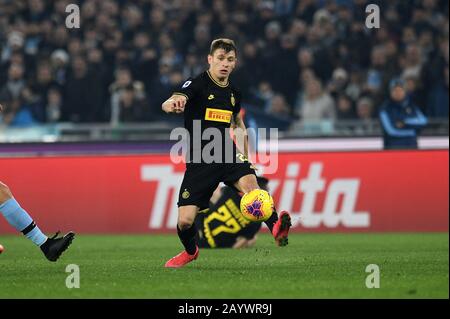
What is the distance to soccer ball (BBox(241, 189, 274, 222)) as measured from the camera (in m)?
9.94

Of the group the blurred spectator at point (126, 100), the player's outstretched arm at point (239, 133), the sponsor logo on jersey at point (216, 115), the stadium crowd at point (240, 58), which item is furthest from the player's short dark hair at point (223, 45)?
the blurred spectator at point (126, 100)

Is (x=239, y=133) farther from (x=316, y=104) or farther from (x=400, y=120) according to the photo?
(x=316, y=104)

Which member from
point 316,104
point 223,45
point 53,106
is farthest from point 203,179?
point 53,106

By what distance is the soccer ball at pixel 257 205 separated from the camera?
9.94m

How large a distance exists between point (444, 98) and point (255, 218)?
8171 mm

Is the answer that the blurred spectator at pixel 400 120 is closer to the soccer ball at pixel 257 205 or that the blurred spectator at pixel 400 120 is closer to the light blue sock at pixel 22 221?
the soccer ball at pixel 257 205

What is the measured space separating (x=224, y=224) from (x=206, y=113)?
11.3 ft

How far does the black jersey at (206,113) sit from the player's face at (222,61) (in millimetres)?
133

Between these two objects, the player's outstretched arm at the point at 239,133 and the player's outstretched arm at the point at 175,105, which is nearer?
the player's outstretched arm at the point at 175,105

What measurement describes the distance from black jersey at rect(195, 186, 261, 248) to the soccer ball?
3.10 metres

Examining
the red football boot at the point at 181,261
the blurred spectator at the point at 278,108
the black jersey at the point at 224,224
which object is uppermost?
the blurred spectator at the point at 278,108

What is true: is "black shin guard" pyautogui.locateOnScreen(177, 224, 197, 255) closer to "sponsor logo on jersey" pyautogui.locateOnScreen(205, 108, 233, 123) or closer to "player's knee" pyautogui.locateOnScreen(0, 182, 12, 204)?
"sponsor logo on jersey" pyautogui.locateOnScreen(205, 108, 233, 123)

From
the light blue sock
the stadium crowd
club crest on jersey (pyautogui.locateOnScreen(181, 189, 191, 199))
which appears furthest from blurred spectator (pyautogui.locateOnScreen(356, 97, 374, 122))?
the light blue sock

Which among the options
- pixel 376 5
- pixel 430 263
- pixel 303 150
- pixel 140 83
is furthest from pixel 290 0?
pixel 430 263
